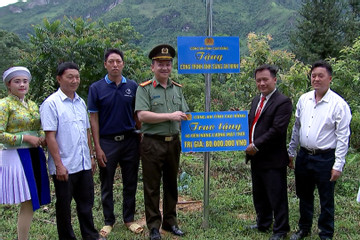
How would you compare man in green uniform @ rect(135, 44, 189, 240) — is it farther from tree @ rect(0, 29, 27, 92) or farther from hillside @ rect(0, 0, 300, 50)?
hillside @ rect(0, 0, 300, 50)

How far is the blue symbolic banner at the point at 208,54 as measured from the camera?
11.4 feet

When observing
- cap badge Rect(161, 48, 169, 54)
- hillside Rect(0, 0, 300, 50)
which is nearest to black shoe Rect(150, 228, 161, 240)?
cap badge Rect(161, 48, 169, 54)

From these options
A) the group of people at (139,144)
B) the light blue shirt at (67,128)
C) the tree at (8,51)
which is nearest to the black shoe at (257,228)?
the group of people at (139,144)

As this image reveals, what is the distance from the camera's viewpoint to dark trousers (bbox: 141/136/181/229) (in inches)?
136

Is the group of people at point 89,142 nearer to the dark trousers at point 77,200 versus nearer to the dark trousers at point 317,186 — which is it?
the dark trousers at point 77,200

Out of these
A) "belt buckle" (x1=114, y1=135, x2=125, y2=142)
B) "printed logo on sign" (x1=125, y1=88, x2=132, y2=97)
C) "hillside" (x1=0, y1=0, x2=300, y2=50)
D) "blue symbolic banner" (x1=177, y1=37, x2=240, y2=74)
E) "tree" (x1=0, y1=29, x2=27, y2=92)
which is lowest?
"belt buckle" (x1=114, y1=135, x2=125, y2=142)

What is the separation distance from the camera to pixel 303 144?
3383 millimetres

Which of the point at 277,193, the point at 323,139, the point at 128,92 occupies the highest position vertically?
the point at 128,92

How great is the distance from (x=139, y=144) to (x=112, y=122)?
1.27ft

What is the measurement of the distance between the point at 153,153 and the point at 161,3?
78.2 metres

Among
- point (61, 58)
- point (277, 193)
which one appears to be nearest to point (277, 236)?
point (277, 193)

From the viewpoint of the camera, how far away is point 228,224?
13.0 ft

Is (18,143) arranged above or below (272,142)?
above

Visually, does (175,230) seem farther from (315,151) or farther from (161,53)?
(161,53)
